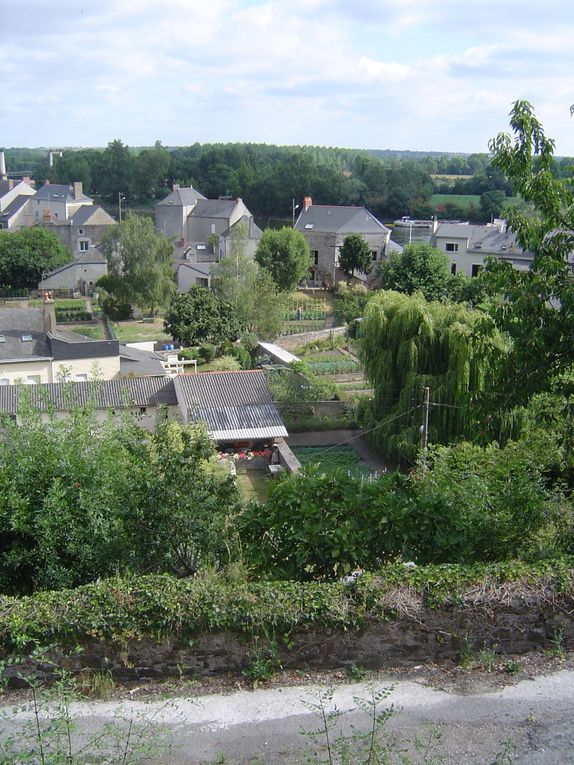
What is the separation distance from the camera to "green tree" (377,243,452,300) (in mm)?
43312

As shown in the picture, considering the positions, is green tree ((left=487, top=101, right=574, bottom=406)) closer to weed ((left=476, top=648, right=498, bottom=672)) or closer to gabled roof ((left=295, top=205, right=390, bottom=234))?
weed ((left=476, top=648, right=498, bottom=672))

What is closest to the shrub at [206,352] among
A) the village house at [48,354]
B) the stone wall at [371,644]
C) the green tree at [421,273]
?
the village house at [48,354]

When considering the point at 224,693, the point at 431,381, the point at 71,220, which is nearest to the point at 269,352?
the point at 431,381

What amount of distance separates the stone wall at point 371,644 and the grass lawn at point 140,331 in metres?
32.8

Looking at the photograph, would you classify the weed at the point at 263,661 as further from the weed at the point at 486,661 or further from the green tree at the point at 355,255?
the green tree at the point at 355,255

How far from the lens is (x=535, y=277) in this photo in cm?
908

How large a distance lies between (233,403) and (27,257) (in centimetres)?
3564

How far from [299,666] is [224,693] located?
2.33ft

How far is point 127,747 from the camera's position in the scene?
537 cm

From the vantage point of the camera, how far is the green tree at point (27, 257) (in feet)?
179

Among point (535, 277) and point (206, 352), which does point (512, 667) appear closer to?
point (535, 277)

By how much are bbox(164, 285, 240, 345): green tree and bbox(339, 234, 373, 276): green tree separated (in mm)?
17713

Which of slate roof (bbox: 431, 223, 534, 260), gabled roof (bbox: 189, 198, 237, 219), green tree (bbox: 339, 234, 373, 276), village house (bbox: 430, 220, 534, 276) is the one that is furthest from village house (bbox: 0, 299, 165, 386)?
gabled roof (bbox: 189, 198, 237, 219)

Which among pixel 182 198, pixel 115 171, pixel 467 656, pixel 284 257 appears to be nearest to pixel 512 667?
pixel 467 656
